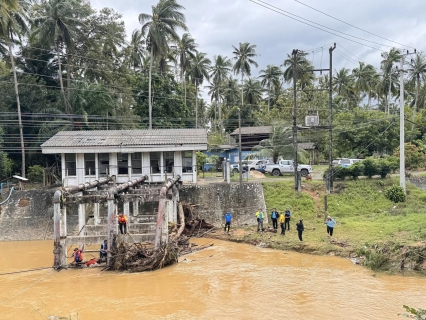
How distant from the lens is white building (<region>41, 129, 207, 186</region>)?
27.4 meters

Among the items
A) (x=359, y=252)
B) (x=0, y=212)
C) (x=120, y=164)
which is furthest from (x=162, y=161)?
(x=359, y=252)

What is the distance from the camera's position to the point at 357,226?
73.8 feet

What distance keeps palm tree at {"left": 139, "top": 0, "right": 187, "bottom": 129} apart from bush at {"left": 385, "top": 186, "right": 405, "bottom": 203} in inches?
937

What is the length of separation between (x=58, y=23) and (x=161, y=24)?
10.1 metres

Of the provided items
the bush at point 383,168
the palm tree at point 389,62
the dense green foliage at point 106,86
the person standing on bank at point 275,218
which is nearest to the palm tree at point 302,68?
the dense green foliage at point 106,86

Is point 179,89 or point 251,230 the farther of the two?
point 179,89

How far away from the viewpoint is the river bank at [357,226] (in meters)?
16.3

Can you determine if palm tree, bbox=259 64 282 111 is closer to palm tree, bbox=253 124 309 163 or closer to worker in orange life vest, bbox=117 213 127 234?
palm tree, bbox=253 124 309 163

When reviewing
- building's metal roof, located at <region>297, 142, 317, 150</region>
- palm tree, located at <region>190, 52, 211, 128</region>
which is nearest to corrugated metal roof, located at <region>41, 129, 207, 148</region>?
building's metal roof, located at <region>297, 142, 317, 150</region>

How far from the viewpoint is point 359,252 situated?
58.2 ft

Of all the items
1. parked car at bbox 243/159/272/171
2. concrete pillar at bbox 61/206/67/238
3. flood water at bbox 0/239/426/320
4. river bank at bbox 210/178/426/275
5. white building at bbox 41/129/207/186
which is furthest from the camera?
parked car at bbox 243/159/272/171

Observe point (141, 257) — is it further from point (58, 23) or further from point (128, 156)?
point (58, 23)

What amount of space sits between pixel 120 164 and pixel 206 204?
7.28 m

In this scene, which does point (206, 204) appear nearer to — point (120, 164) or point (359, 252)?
point (120, 164)
